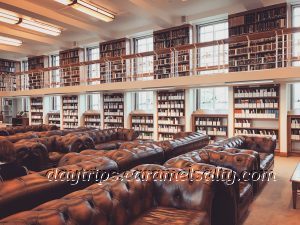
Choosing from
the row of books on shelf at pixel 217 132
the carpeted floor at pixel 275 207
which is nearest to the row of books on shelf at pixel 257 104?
the row of books on shelf at pixel 217 132

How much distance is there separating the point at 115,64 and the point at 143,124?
293cm

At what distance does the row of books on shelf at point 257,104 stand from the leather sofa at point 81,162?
228 cm

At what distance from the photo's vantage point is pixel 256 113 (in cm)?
719

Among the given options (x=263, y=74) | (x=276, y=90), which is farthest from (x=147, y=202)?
(x=276, y=90)

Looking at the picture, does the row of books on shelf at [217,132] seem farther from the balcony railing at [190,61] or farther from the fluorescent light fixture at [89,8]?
the fluorescent light fixture at [89,8]

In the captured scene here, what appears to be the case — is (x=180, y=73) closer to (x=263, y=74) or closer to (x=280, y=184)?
(x=263, y=74)

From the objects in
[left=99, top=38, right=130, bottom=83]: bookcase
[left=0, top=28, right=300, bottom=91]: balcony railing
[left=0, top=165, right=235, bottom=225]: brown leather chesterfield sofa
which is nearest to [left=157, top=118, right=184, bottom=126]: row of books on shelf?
[left=0, top=28, right=300, bottom=91]: balcony railing

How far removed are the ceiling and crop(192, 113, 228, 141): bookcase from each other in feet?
11.3

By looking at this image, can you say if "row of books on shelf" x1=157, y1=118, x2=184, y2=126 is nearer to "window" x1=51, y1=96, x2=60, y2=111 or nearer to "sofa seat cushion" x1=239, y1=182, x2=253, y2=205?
"sofa seat cushion" x1=239, y1=182, x2=253, y2=205

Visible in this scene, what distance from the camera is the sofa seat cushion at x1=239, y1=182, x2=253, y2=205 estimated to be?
10.0 ft

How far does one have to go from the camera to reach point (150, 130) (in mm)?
9320

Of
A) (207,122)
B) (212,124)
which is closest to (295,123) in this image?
(212,124)

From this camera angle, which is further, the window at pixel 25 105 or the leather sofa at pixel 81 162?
the window at pixel 25 105

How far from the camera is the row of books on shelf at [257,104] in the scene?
22.8ft
